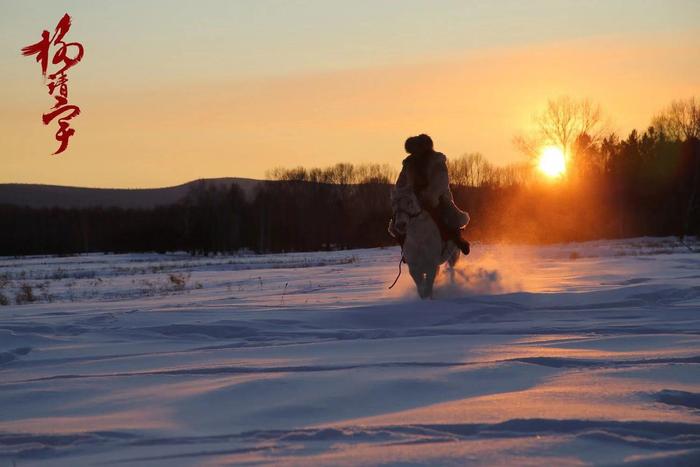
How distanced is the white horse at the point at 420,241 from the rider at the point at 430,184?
2.8 inches

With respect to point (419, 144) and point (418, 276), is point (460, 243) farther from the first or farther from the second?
point (419, 144)

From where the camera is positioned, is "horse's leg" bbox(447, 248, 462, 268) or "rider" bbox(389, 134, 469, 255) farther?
"horse's leg" bbox(447, 248, 462, 268)

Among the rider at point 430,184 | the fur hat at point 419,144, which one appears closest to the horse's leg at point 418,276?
the rider at point 430,184

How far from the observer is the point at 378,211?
86750 mm

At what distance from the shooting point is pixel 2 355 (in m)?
7.09

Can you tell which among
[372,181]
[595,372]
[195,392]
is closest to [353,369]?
[195,392]

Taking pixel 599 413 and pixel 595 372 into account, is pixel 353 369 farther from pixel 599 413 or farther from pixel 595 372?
pixel 599 413

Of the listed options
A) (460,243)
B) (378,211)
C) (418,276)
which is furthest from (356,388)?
(378,211)

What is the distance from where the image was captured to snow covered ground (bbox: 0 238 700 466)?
371 centimetres

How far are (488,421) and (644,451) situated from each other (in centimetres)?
74

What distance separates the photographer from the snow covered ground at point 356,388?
371cm

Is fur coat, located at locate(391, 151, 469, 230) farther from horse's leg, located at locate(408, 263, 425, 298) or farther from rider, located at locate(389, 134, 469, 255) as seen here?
horse's leg, located at locate(408, 263, 425, 298)

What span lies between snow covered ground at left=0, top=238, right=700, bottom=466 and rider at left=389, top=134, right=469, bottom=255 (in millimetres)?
1759

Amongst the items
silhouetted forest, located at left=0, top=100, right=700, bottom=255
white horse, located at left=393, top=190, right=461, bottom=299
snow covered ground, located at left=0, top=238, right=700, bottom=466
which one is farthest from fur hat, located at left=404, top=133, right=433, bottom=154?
silhouetted forest, located at left=0, top=100, right=700, bottom=255
